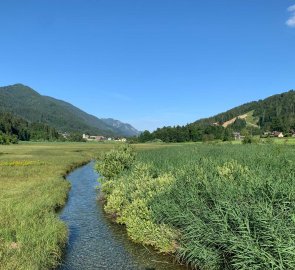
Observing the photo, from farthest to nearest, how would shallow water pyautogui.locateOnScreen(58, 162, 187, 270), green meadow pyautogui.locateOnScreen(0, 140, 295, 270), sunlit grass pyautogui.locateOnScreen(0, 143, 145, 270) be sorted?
shallow water pyautogui.locateOnScreen(58, 162, 187, 270), sunlit grass pyautogui.locateOnScreen(0, 143, 145, 270), green meadow pyautogui.locateOnScreen(0, 140, 295, 270)

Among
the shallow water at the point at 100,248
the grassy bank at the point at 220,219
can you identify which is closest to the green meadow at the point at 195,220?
the grassy bank at the point at 220,219

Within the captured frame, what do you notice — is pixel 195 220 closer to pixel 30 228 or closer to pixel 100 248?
pixel 100 248

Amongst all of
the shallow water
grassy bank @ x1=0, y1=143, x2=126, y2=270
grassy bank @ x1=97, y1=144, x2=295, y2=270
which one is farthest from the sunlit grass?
grassy bank @ x1=97, y1=144, x2=295, y2=270

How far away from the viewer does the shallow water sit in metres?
17.6

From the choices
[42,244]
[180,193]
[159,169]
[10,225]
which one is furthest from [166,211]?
[159,169]

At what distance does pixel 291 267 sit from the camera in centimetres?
1057

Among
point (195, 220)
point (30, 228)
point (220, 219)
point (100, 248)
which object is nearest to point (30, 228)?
point (30, 228)

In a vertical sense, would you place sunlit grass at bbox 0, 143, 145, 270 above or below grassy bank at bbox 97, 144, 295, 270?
below

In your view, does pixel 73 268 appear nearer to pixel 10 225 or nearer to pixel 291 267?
pixel 10 225

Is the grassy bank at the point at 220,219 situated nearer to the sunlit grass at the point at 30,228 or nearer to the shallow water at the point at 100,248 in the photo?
the shallow water at the point at 100,248

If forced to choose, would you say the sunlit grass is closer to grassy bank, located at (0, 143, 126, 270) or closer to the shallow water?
grassy bank, located at (0, 143, 126, 270)

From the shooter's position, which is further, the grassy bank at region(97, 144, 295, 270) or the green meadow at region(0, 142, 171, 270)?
the green meadow at region(0, 142, 171, 270)

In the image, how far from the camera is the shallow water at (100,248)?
1756 cm

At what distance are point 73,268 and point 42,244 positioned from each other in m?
1.83
